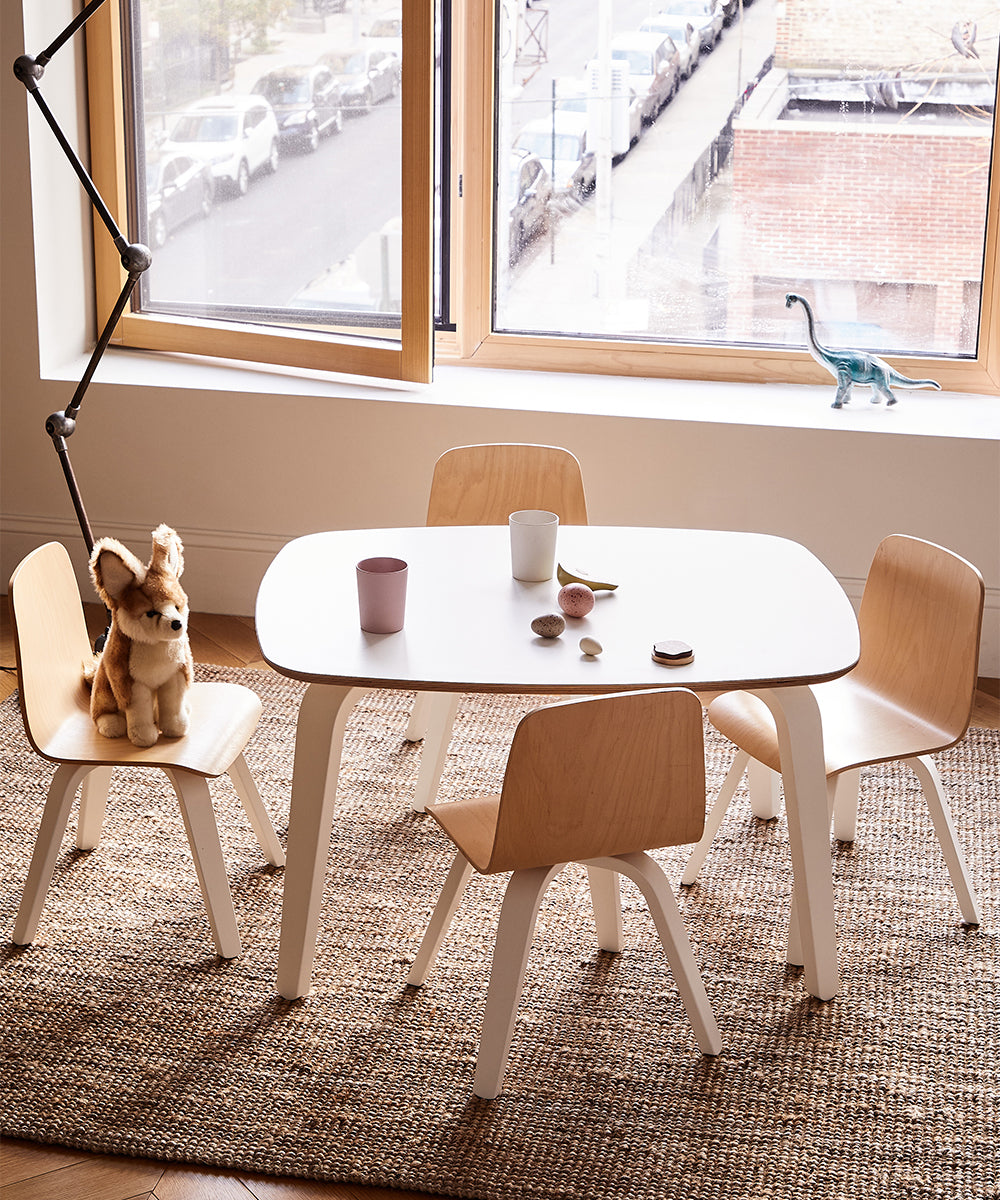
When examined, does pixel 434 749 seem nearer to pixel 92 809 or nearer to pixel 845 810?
pixel 92 809

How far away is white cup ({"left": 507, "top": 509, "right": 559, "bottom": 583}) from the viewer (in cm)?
222

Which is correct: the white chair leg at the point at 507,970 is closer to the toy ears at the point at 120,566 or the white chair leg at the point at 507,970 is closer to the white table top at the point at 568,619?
the white table top at the point at 568,619

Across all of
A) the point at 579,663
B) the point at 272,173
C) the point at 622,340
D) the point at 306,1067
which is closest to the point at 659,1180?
the point at 306,1067

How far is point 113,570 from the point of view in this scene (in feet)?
6.86

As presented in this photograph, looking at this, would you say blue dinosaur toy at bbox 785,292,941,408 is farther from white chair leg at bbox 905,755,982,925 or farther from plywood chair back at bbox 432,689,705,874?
plywood chair back at bbox 432,689,705,874

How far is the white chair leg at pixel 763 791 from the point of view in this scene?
270 centimetres

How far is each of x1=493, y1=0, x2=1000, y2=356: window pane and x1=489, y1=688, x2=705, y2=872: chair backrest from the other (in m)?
2.26

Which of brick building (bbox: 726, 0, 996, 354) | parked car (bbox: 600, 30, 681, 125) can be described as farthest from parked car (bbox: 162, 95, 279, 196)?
brick building (bbox: 726, 0, 996, 354)

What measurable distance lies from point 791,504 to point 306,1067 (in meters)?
2.03

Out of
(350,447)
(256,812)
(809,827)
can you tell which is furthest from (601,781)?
(350,447)

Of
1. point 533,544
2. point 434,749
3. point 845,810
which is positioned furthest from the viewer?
point 434,749

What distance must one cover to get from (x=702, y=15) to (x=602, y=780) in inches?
101

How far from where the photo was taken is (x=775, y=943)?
7.64 feet

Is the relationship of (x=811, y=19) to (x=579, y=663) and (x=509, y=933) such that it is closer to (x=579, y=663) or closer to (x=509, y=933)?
(x=579, y=663)
